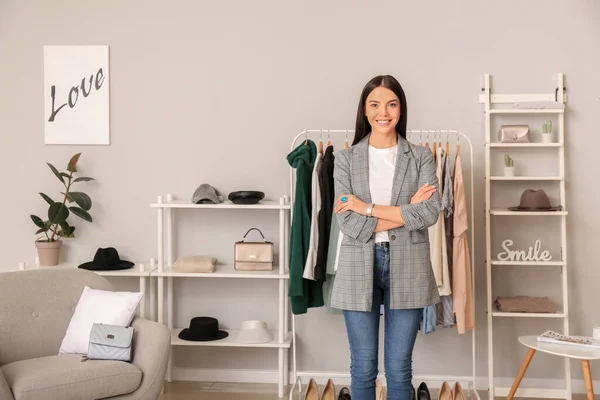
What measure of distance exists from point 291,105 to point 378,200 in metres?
1.60

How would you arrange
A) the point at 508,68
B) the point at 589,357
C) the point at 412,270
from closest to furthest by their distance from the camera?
1. the point at 412,270
2. the point at 589,357
3. the point at 508,68

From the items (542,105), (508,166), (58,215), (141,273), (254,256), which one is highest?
(542,105)

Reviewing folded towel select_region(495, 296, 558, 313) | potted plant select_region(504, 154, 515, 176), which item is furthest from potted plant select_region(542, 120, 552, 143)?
folded towel select_region(495, 296, 558, 313)

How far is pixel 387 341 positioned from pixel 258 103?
2022 millimetres

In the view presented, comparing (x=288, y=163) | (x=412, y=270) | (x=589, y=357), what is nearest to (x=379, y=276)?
(x=412, y=270)

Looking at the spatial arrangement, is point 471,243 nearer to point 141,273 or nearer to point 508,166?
point 508,166

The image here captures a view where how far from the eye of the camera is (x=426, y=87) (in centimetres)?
421

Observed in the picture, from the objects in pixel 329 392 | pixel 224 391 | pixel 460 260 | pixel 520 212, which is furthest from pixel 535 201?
pixel 224 391

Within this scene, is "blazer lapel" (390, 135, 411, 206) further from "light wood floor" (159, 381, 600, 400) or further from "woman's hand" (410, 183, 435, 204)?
"light wood floor" (159, 381, 600, 400)

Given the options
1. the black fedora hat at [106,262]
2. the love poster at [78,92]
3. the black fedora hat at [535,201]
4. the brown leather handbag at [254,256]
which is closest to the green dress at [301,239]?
the brown leather handbag at [254,256]

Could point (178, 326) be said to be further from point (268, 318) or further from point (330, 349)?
point (330, 349)

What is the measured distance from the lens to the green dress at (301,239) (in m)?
3.77

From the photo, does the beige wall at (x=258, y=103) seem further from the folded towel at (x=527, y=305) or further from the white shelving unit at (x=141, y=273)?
the folded towel at (x=527, y=305)

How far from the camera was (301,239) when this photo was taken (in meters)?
3.80
